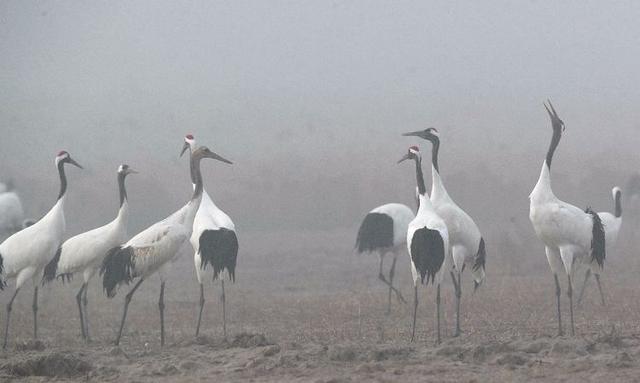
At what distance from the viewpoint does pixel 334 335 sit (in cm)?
1060

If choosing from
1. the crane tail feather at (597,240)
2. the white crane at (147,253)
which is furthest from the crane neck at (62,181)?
the crane tail feather at (597,240)

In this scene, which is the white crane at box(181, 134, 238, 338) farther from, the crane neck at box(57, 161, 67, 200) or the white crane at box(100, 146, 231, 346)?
the crane neck at box(57, 161, 67, 200)

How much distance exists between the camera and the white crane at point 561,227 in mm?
10547

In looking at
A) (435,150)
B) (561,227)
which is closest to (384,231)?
(435,150)

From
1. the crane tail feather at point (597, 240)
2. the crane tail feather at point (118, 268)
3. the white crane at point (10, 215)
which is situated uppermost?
the white crane at point (10, 215)

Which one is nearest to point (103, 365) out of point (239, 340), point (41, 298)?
point (239, 340)

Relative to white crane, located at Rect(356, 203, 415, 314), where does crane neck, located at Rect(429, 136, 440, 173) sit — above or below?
above

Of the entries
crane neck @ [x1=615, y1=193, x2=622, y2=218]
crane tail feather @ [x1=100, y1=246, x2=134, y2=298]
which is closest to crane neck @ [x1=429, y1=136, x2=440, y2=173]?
crane tail feather @ [x1=100, y1=246, x2=134, y2=298]

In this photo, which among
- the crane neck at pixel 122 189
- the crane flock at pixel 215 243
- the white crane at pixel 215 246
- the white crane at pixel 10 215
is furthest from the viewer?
the white crane at pixel 10 215

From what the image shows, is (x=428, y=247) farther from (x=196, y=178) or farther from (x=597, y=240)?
(x=196, y=178)

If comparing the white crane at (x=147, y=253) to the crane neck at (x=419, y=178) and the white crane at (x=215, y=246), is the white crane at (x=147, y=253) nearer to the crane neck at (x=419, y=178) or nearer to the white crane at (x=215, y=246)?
the white crane at (x=215, y=246)

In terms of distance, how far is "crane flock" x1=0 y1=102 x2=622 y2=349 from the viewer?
10.4 m

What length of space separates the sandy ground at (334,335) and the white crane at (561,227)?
76 cm

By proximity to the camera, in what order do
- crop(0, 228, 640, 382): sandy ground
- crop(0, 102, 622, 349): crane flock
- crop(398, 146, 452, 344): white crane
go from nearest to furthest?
1. crop(0, 228, 640, 382): sandy ground
2. crop(398, 146, 452, 344): white crane
3. crop(0, 102, 622, 349): crane flock
